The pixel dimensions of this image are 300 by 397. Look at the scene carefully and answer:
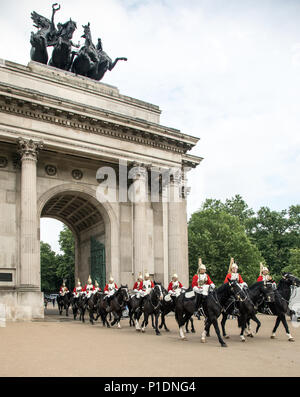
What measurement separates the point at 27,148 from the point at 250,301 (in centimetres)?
1587

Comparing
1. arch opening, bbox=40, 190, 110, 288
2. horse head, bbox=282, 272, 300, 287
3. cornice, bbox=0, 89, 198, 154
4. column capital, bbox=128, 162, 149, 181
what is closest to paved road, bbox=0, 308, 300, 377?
horse head, bbox=282, 272, 300, 287

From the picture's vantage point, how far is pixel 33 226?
2461 cm


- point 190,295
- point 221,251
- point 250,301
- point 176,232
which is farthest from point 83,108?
point 221,251

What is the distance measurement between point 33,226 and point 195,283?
40.3 ft

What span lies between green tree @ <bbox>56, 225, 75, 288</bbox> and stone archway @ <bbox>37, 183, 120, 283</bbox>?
148ft

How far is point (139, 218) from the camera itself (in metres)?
29.3

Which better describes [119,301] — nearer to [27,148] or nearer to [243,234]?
[27,148]

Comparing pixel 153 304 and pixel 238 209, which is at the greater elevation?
pixel 238 209

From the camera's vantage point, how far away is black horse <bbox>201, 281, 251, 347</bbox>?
1446 cm

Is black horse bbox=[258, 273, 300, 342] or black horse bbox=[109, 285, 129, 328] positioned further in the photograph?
black horse bbox=[109, 285, 129, 328]

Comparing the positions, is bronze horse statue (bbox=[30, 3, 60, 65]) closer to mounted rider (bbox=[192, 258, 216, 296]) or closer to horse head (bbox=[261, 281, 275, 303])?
mounted rider (bbox=[192, 258, 216, 296])

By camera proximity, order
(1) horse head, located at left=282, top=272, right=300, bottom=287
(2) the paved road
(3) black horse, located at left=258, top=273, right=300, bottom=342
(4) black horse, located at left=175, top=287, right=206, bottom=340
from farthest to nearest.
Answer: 1. (1) horse head, located at left=282, top=272, right=300, bottom=287
2. (4) black horse, located at left=175, top=287, right=206, bottom=340
3. (3) black horse, located at left=258, top=273, right=300, bottom=342
4. (2) the paved road

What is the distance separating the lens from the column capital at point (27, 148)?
25141mm
